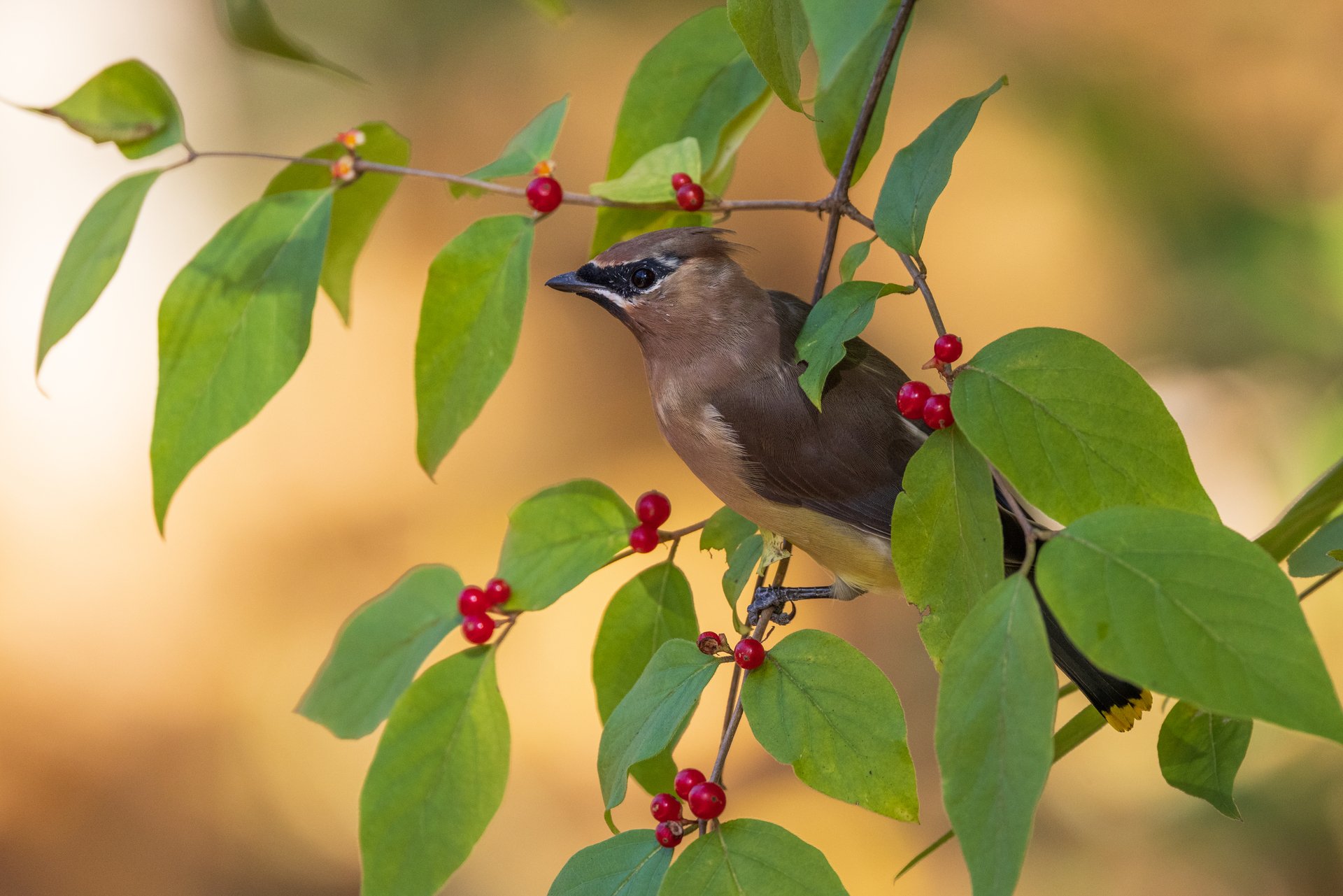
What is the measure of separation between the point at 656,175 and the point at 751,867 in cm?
61

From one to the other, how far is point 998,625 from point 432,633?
0.64 m

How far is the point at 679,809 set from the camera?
1.05 m

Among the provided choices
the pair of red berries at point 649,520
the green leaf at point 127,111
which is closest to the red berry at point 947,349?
the pair of red berries at point 649,520

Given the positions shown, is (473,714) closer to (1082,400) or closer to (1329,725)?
(1082,400)

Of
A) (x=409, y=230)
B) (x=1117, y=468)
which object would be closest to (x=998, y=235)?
(x=409, y=230)

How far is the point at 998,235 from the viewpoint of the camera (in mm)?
4133

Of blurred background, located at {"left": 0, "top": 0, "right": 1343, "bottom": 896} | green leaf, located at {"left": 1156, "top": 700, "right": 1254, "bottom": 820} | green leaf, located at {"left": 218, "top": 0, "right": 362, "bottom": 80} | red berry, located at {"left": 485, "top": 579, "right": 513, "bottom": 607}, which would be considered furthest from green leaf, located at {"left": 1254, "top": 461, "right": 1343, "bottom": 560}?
blurred background, located at {"left": 0, "top": 0, "right": 1343, "bottom": 896}

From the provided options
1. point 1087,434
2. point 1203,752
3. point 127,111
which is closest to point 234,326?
point 127,111

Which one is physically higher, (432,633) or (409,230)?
(409,230)

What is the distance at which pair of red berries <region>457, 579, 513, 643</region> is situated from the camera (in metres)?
1.23

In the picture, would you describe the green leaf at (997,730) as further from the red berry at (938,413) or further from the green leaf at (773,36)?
the green leaf at (773,36)

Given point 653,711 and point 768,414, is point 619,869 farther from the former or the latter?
point 768,414

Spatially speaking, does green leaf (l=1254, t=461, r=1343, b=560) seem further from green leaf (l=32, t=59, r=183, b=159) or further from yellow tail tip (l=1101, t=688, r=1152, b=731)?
green leaf (l=32, t=59, r=183, b=159)

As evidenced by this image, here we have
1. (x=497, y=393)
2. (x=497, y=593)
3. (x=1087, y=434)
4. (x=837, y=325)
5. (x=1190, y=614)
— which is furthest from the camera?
(x=497, y=393)
